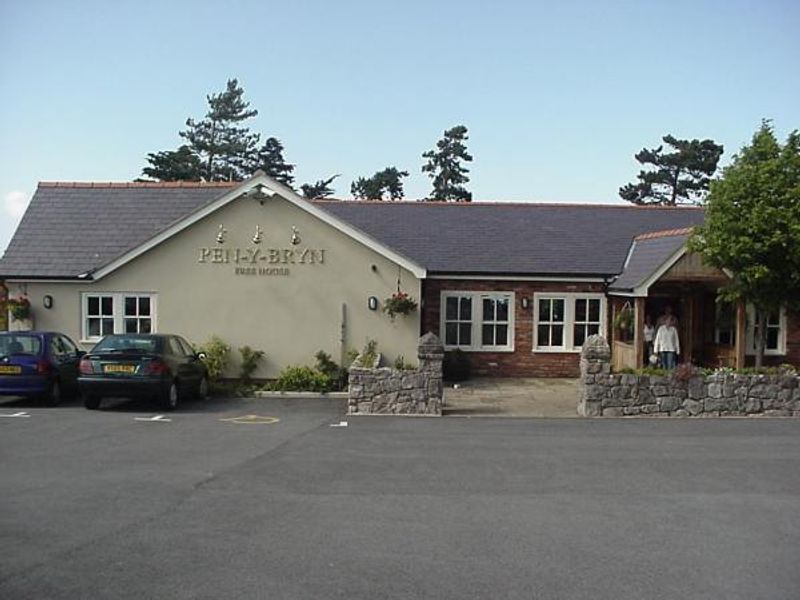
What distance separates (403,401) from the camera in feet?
49.2

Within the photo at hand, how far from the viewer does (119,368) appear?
14484 millimetres

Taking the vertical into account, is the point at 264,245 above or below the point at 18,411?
above

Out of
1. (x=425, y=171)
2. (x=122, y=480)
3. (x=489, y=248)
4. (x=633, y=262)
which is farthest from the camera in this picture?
(x=425, y=171)

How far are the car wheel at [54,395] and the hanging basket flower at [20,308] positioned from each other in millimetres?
4388

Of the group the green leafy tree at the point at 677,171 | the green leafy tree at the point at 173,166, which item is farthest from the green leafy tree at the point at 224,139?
the green leafy tree at the point at 677,171

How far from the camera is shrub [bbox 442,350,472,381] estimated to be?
68.1 ft

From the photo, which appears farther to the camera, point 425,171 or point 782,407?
point 425,171

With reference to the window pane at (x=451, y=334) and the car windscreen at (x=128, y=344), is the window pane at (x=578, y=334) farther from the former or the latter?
the car windscreen at (x=128, y=344)

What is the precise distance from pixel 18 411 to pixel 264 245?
22.1 feet

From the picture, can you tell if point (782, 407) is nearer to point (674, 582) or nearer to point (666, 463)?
point (666, 463)

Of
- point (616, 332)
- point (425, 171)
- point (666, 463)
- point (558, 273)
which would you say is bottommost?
point (666, 463)

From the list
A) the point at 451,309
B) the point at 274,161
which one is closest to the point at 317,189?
the point at 274,161

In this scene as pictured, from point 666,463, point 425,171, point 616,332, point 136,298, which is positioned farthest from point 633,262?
point 425,171

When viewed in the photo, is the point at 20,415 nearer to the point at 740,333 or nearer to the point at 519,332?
the point at 519,332
